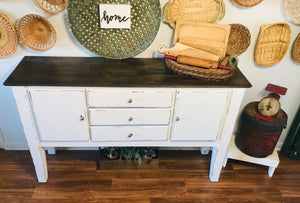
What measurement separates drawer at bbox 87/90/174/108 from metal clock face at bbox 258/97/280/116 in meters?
0.76

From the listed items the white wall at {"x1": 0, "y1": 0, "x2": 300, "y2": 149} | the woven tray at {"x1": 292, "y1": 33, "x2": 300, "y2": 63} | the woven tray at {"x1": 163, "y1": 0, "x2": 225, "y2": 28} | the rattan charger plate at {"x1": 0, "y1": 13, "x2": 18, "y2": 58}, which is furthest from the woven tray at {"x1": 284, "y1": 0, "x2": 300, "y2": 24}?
the rattan charger plate at {"x1": 0, "y1": 13, "x2": 18, "y2": 58}

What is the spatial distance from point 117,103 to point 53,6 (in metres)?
0.74

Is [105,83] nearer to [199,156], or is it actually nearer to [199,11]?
[199,11]

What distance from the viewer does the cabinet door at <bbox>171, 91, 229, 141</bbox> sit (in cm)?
179

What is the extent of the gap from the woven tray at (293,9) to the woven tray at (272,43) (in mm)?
66

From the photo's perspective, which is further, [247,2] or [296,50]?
[296,50]

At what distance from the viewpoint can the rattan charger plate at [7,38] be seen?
5.99ft

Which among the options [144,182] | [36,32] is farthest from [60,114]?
[144,182]

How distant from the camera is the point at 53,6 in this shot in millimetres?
1799

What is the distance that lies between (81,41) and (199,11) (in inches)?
32.2

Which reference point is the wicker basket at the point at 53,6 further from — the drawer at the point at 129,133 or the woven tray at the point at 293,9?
the woven tray at the point at 293,9

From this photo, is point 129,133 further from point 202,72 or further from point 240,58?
point 240,58

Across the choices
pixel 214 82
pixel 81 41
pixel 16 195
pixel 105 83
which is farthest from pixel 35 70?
pixel 214 82

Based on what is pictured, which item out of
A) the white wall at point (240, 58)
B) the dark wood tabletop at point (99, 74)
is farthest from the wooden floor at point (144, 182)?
the dark wood tabletop at point (99, 74)
